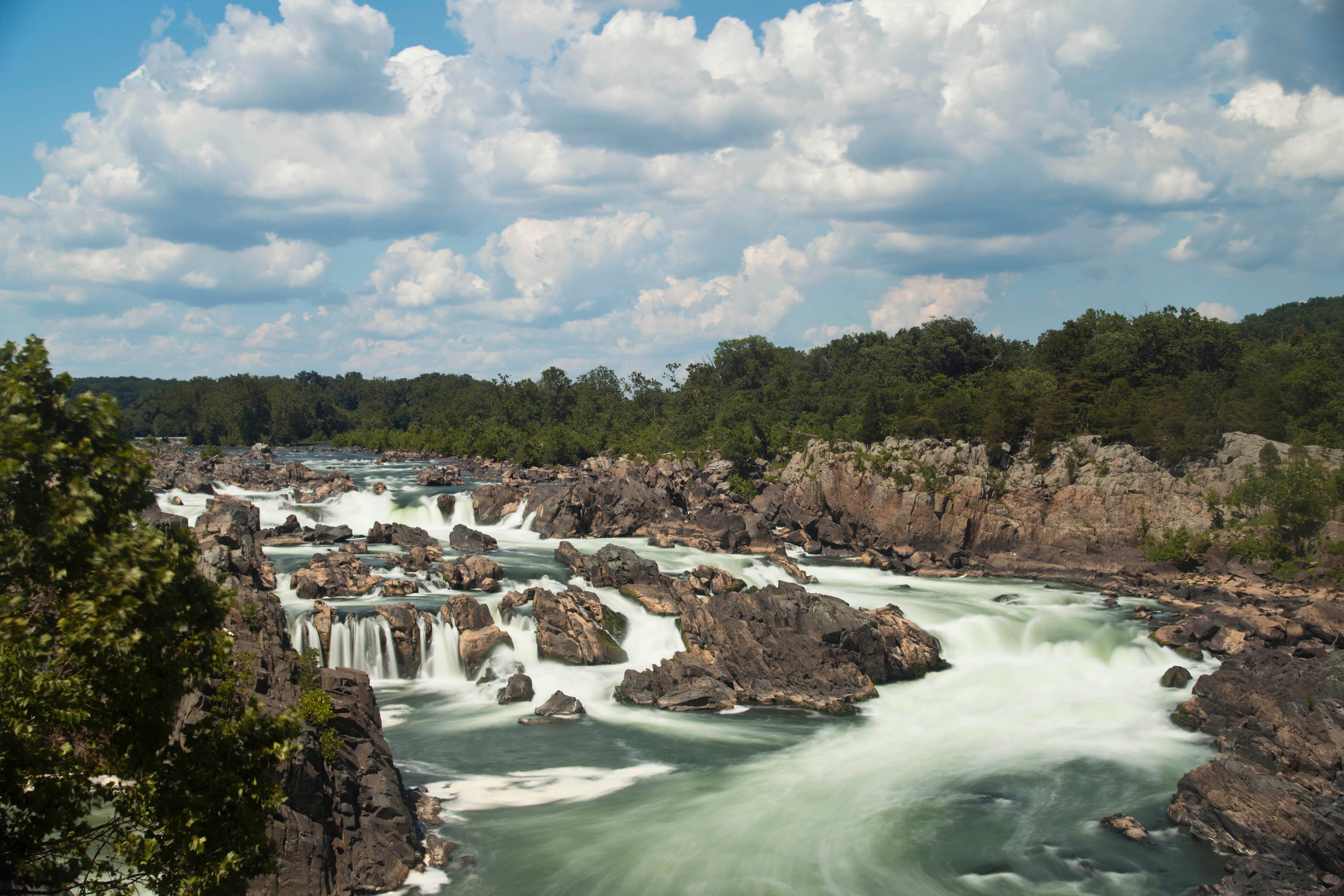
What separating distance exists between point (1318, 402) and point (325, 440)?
136 meters

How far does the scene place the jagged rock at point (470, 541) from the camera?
46344mm

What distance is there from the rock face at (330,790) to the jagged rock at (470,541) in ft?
81.3

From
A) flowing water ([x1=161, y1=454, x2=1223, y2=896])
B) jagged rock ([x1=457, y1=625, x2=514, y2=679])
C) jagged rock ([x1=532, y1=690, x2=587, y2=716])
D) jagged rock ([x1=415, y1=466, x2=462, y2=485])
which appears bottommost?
flowing water ([x1=161, y1=454, x2=1223, y2=896])

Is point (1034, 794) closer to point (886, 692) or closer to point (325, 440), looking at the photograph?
point (886, 692)

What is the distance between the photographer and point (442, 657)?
1190 inches

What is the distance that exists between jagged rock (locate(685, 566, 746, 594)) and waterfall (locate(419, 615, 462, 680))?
1111 cm

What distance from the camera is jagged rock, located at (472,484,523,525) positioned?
5703cm

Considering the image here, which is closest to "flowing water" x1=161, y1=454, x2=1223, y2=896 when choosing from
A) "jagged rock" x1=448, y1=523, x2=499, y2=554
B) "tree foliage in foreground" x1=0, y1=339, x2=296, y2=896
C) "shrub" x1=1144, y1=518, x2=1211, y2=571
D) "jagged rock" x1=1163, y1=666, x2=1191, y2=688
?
"jagged rock" x1=1163, y1=666, x2=1191, y2=688

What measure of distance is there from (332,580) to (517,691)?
399 inches

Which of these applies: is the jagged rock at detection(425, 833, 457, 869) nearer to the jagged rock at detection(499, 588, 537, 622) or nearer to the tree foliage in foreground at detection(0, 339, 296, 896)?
the tree foliage in foreground at detection(0, 339, 296, 896)

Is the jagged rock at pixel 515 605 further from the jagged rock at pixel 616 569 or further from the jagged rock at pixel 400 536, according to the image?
the jagged rock at pixel 400 536

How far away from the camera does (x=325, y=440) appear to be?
14475 cm

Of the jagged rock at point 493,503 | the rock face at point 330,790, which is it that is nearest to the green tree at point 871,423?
the jagged rock at point 493,503

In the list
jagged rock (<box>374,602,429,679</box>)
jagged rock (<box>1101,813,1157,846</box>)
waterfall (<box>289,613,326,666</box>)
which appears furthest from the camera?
jagged rock (<box>374,602,429,679</box>)
